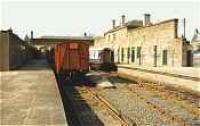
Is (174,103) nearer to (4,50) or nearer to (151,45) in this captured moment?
(4,50)

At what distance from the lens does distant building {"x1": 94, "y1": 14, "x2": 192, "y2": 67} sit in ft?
110

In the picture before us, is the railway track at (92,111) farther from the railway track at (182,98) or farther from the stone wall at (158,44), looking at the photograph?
the stone wall at (158,44)

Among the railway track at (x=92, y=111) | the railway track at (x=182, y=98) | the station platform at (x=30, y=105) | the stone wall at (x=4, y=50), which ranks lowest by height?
the railway track at (x=92, y=111)

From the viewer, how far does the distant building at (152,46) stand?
33469 millimetres

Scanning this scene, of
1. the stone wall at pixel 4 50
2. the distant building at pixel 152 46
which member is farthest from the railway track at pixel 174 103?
the distant building at pixel 152 46

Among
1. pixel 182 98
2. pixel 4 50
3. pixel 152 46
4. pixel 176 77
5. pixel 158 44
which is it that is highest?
pixel 158 44

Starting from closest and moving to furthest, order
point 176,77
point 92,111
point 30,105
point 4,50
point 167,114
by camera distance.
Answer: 1. point 30,105
2. point 167,114
3. point 92,111
4. point 176,77
5. point 4,50

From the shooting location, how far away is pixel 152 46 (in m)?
40.2

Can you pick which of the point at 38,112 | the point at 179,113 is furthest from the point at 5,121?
the point at 179,113

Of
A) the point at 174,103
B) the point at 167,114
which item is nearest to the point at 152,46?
the point at 174,103

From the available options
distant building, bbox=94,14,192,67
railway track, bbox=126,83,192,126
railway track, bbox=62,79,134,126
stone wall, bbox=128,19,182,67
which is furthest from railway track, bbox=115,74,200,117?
stone wall, bbox=128,19,182,67

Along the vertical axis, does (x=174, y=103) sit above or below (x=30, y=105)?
below

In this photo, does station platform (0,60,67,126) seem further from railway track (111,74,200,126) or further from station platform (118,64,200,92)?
station platform (118,64,200,92)

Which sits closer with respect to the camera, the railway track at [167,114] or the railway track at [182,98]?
the railway track at [167,114]
